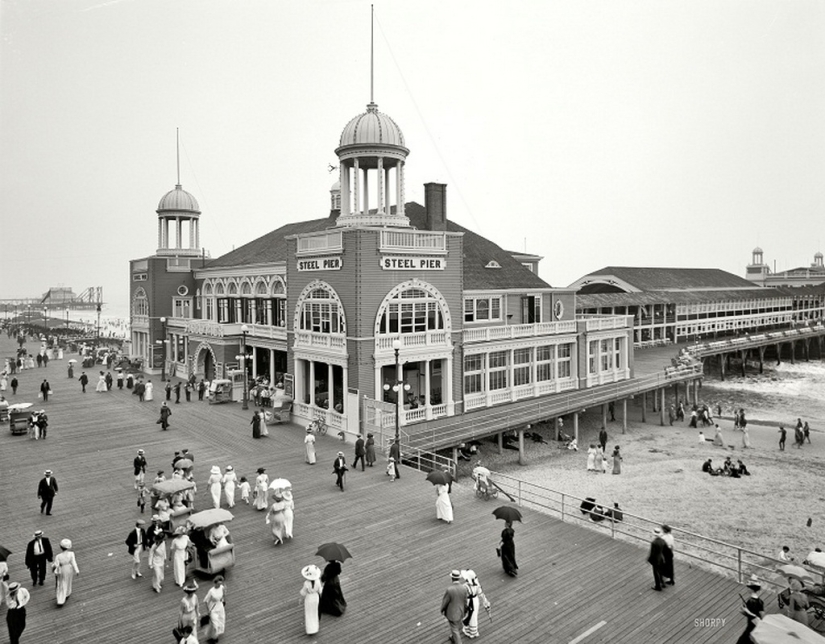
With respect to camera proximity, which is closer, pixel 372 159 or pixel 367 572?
pixel 367 572

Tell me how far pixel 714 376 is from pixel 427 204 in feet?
161

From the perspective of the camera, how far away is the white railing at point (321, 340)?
29000mm

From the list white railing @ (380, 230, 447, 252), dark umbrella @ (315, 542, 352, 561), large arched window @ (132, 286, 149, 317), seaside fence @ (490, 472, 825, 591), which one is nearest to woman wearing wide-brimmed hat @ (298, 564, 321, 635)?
dark umbrella @ (315, 542, 352, 561)

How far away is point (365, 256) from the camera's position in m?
28.2

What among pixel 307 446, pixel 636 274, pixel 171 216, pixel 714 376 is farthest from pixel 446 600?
pixel 636 274

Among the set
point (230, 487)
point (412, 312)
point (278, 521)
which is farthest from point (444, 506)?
point (412, 312)

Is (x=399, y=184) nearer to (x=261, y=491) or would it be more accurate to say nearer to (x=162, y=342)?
(x=261, y=491)

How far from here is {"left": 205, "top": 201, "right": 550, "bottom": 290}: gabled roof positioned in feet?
123

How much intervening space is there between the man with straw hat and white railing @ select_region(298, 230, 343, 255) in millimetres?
19823

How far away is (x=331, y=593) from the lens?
1273 centimetres

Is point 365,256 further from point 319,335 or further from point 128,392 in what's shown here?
point 128,392

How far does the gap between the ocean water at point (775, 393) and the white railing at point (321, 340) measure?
33.1 meters

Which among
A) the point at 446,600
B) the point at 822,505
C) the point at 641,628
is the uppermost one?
the point at 446,600

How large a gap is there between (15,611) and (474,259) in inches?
1230
